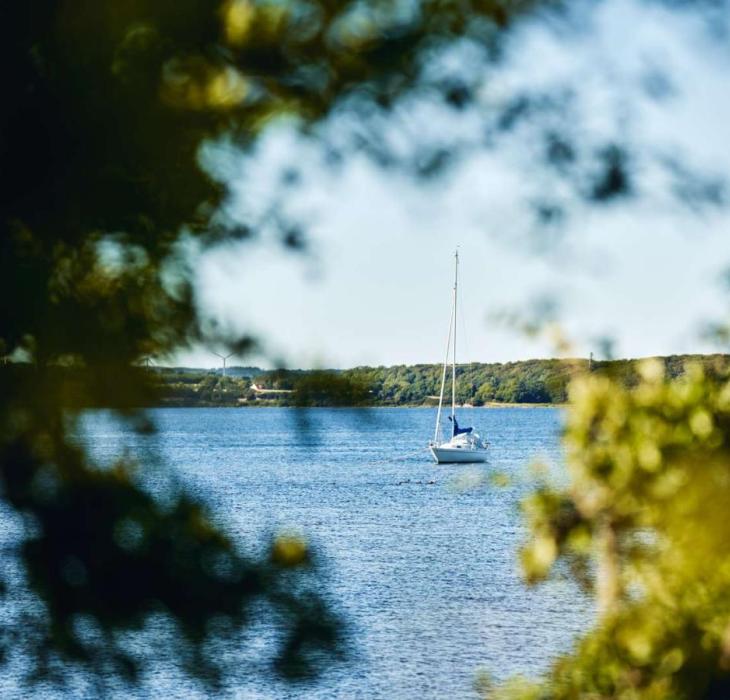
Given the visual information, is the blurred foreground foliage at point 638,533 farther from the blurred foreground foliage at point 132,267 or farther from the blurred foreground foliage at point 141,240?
the blurred foreground foliage at point 132,267

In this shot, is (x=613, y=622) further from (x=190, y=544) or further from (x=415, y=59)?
(x=415, y=59)

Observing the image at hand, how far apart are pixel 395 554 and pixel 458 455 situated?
94.4 feet

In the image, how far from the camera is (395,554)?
3391 cm

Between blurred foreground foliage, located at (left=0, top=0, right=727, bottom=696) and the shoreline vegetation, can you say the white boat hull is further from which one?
blurred foreground foliage, located at (left=0, top=0, right=727, bottom=696)

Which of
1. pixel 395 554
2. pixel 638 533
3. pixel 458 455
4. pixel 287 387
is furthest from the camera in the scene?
pixel 458 455

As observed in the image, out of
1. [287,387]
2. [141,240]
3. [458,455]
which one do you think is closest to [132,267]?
[141,240]

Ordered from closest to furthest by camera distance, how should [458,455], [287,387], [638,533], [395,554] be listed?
[287,387] < [638,533] < [395,554] < [458,455]

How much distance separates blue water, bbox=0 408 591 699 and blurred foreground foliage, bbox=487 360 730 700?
12 centimetres

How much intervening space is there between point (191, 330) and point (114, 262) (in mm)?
174

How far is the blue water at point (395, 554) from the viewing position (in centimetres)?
197

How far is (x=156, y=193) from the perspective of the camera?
1.91m

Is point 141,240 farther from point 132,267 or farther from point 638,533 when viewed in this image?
point 638,533

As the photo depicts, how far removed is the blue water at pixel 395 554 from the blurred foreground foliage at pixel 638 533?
123mm

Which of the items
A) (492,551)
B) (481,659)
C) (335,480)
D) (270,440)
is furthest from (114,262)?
(270,440)
